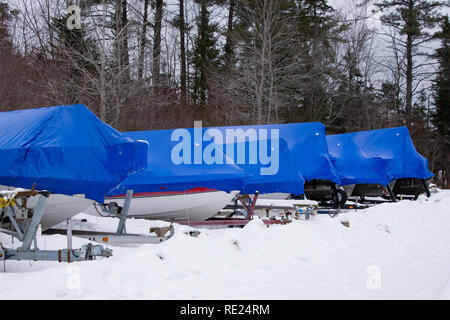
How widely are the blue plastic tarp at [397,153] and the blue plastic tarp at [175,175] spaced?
311 inches

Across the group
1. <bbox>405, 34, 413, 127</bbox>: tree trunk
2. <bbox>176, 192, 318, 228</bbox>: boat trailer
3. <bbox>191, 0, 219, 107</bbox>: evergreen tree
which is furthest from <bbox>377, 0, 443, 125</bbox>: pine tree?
<bbox>176, 192, 318, 228</bbox>: boat trailer

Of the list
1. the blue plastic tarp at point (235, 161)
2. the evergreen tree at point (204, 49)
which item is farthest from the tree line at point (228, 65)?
the blue plastic tarp at point (235, 161)

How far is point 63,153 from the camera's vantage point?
19.9ft

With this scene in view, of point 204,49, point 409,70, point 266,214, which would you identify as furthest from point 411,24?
point 266,214

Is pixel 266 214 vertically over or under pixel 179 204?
under

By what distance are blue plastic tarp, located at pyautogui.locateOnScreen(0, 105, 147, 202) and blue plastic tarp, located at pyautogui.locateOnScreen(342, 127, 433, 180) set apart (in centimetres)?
1088

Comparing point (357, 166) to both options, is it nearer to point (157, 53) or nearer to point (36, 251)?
point (157, 53)

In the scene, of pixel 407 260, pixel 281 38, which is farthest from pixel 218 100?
pixel 407 260

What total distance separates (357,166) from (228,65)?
13.4 metres

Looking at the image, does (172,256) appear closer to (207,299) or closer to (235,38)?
(207,299)

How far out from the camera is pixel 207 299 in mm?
4246

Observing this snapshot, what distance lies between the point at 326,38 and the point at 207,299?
30.7 meters

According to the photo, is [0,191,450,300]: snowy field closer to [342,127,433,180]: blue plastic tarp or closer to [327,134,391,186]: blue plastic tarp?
[327,134,391,186]: blue plastic tarp

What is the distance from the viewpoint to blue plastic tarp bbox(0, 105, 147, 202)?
5.80 meters
